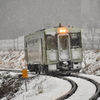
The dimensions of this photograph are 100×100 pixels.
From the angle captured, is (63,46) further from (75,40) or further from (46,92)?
(46,92)

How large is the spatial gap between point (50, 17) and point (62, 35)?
120798mm

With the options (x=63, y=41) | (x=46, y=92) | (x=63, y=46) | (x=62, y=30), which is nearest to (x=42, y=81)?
(x=46, y=92)

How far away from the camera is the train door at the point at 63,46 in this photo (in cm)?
1745

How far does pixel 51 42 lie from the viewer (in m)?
17.2

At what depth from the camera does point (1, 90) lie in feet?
52.4

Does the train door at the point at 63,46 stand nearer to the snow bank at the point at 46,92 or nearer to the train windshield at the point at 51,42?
the train windshield at the point at 51,42

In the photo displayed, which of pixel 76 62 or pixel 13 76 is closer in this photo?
pixel 76 62

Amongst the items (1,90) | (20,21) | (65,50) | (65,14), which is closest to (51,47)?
(65,50)

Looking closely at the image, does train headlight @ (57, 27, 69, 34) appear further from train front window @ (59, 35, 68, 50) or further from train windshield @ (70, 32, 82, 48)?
train windshield @ (70, 32, 82, 48)

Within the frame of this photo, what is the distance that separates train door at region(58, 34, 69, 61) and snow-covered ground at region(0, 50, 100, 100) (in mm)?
2176

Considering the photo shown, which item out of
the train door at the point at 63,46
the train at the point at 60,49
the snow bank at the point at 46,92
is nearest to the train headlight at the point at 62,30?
the train at the point at 60,49

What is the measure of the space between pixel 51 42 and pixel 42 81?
3.35m

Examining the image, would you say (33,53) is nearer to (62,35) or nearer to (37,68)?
(37,68)

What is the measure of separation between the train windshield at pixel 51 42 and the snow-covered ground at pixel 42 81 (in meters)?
2.21
